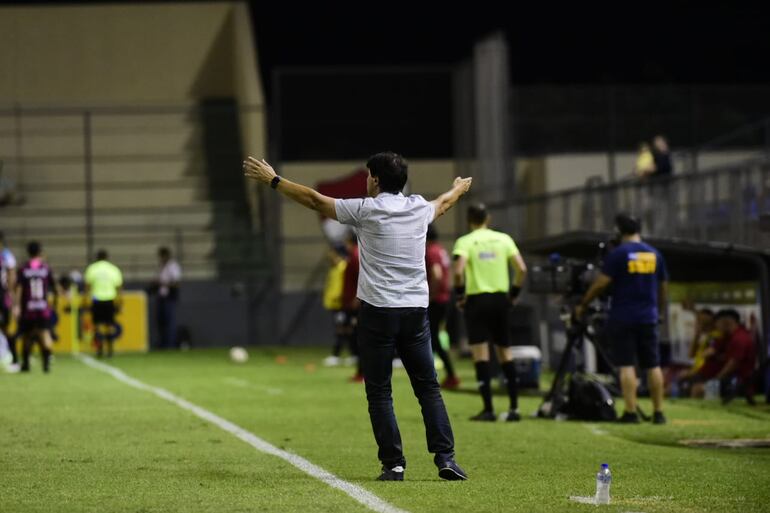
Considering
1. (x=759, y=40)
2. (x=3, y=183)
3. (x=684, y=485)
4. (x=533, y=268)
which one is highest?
(x=759, y=40)

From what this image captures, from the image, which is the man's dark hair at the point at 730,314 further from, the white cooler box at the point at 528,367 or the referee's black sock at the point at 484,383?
the referee's black sock at the point at 484,383

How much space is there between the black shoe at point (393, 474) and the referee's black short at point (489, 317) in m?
5.62

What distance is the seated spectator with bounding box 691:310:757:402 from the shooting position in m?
17.3

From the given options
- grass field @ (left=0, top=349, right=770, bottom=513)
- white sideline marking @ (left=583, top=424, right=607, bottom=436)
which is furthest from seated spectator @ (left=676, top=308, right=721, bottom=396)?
white sideline marking @ (left=583, top=424, right=607, bottom=436)

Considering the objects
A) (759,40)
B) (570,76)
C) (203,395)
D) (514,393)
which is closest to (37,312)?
(203,395)

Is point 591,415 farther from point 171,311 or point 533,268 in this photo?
point 171,311

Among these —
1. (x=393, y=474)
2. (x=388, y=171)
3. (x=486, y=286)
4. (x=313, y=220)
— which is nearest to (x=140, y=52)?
(x=313, y=220)

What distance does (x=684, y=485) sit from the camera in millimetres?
9547

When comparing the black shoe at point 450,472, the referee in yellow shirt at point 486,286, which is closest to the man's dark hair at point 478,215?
the referee in yellow shirt at point 486,286

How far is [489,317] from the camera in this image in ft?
49.8

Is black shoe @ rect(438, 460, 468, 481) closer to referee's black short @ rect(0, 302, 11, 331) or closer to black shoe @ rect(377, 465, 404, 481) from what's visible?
black shoe @ rect(377, 465, 404, 481)

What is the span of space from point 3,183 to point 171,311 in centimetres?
566

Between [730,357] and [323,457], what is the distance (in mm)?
7556

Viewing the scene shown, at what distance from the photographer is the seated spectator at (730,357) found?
683 inches
